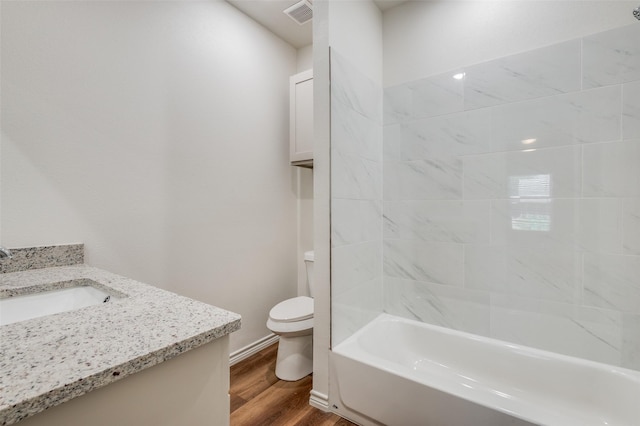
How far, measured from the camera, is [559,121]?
1.59m

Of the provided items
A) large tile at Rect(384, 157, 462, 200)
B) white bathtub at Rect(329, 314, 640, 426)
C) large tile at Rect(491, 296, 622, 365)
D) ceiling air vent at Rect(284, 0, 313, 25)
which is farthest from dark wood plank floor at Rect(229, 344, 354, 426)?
ceiling air vent at Rect(284, 0, 313, 25)

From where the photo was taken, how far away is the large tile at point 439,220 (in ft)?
5.97

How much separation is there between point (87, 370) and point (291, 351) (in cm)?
172

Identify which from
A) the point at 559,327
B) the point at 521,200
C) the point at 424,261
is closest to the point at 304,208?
the point at 424,261

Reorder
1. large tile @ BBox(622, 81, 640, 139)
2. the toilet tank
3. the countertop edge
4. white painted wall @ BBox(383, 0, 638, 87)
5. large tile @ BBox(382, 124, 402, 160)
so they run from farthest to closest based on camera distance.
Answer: the toilet tank < large tile @ BBox(382, 124, 402, 160) < white painted wall @ BBox(383, 0, 638, 87) < large tile @ BBox(622, 81, 640, 139) < the countertop edge

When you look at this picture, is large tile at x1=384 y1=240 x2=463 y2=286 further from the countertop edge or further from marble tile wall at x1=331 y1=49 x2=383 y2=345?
the countertop edge

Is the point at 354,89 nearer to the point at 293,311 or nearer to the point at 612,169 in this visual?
the point at 612,169

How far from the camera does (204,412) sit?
68 cm

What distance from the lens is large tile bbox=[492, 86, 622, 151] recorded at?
4.85ft

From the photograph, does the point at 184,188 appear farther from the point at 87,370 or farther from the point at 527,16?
the point at 527,16

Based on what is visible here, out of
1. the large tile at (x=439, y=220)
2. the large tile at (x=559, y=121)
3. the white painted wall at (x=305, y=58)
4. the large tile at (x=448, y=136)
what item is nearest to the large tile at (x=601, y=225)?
the large tile at (x=559, y=121)

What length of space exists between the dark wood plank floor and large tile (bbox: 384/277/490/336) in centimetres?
79

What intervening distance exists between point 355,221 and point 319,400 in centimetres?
107

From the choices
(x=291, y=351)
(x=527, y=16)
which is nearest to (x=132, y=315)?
(x=291, y=351)
